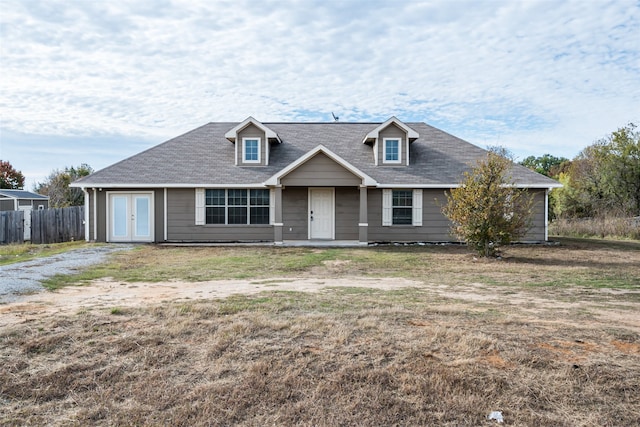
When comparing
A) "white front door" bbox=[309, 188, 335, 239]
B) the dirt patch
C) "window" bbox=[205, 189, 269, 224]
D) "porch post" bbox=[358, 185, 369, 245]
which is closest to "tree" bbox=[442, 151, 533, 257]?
"porch post" bbox=[358, 185, 369, 245]

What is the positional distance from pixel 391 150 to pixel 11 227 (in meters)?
18.3

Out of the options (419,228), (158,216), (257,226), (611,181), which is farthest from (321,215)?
(611,181)

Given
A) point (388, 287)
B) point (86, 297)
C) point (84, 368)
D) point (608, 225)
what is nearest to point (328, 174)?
point (388, 287)

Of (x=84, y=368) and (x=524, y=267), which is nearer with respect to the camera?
(x=84, y=368)

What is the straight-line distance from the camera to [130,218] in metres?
18.8

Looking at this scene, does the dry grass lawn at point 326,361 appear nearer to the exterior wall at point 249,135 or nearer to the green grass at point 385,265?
the green grass at point 385,265

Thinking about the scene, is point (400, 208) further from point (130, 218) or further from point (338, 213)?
point (130, 218)

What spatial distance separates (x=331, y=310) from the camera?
6344mm

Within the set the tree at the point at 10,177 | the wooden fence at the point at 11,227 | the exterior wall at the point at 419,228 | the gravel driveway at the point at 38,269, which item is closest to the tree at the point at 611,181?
the exterior wall at the point at 419,228

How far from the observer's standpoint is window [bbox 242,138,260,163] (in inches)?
770

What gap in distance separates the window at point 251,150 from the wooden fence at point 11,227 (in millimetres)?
11476

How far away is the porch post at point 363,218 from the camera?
17.5 meters

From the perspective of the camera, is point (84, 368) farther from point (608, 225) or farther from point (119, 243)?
point (608, 225)

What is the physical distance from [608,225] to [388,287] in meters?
20.7
